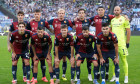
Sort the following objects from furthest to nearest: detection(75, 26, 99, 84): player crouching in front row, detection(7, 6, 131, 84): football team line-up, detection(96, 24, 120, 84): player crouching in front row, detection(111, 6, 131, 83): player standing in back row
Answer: detection(111, 6, 131, 83): player standing in back row < detection(75, 26, 99, 84): player crouching in front row < detection(7, 6, 131, 84): football team line-up < detection(96, 24, 120, 84): player crouching in front row

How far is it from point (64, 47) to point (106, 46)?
1301 millimetres

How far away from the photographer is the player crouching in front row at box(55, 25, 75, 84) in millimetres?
8164

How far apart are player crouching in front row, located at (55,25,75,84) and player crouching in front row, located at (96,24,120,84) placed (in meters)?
0.85

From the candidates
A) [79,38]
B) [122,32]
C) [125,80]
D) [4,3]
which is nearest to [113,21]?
[122,32]

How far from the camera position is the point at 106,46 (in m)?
8.22

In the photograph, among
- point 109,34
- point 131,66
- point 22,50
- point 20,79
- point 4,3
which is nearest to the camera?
point 109,34

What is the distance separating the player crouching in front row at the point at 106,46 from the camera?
25.9ft

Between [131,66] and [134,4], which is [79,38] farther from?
[134,4]

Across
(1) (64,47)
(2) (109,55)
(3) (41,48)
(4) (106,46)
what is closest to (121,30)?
(4) (106,46)

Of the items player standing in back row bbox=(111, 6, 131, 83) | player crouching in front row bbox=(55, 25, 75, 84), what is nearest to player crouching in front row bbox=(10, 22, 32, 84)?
player crouching in front row bbox=(55, 25, 75, 84)

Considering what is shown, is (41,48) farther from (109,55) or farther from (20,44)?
(109,55)

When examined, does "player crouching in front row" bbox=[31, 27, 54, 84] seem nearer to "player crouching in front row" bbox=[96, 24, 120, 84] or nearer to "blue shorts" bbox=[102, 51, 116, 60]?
"player crouching in front row" bbox=[96, 24, 120, 84]

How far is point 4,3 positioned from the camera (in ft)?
137

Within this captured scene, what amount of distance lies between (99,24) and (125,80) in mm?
1980
